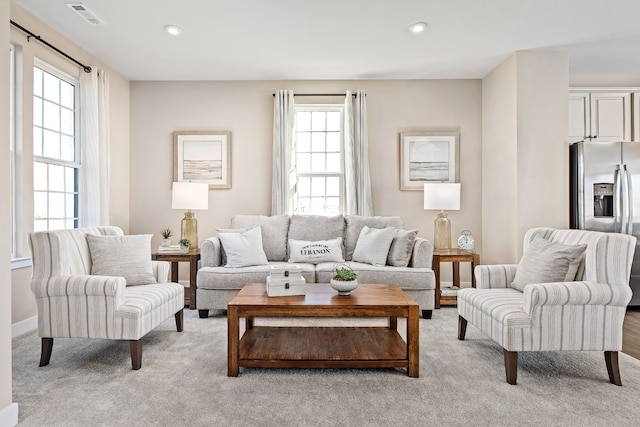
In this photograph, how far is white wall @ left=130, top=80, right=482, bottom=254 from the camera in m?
5.01

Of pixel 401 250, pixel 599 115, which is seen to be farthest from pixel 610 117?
pixel 401 250

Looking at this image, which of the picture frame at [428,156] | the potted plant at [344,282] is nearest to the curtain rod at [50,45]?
the potted plant at [344,282]

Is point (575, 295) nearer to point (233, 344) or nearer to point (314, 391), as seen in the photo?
point (314, 391)

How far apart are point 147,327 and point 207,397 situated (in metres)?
0.76

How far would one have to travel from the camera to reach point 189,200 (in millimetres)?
4434

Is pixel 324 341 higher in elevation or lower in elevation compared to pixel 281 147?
lower

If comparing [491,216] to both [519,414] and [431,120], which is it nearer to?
[431,120]

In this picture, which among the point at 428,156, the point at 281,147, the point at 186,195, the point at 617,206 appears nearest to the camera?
the point at 617,206

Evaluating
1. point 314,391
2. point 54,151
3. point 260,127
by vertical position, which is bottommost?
point 314,391

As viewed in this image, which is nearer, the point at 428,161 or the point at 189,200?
the point at 189,200

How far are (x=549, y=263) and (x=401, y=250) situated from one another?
152cm

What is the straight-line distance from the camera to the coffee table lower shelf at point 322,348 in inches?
94.6

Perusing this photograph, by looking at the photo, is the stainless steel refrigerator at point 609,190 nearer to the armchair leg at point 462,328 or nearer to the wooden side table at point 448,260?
the wooden side table at point 448,260

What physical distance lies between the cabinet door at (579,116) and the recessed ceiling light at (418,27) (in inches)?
99.3
